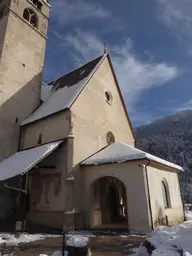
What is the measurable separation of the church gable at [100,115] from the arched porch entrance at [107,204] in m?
2.63

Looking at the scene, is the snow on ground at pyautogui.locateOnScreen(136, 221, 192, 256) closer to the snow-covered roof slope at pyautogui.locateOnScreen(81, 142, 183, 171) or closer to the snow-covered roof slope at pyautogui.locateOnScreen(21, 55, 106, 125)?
the snow-covered roof slope at pyautogui.locateOnScreen(81, 142, 183, 171)

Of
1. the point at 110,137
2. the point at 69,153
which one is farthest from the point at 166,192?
the point at 69,153

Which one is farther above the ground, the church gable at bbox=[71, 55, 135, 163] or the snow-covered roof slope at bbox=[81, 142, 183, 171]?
the church gable at bbox=[71, 55, 135, 163]

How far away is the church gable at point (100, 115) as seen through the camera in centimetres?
1439

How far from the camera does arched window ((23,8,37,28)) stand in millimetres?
21053

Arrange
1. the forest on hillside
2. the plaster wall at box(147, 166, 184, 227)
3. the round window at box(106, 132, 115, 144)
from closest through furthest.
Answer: the plaster wall at box(147, 166, 184, 227)
the round window at box(106, 132, 115, 144)
the forest on hillside

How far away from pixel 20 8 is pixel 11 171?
54.0 feet

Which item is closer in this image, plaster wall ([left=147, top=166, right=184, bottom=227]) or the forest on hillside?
plaster wall ([left=147, top=166, right=184, bottom=227])

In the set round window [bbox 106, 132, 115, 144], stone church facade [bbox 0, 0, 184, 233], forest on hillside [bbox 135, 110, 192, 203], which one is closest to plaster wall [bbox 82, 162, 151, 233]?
stone church facade [bbox 0, 0, 184, 233]

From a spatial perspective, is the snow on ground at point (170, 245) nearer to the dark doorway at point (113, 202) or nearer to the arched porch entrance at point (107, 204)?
the arched porch entrance at point (107, 204)

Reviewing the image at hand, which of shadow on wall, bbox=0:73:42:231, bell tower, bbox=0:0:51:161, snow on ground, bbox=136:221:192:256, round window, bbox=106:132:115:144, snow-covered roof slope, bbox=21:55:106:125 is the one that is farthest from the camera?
round window, bbox=106:132:115:144

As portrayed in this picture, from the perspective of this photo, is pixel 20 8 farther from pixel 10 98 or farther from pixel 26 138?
pixel 26 138

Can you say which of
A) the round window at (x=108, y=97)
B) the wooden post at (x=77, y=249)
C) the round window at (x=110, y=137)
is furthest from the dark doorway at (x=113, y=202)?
the wooden post at (x=77, y=249)

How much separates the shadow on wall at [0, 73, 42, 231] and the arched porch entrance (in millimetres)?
5230
